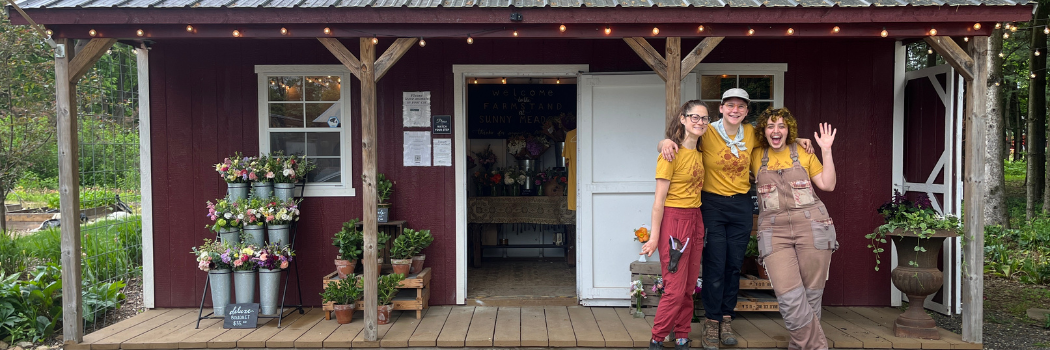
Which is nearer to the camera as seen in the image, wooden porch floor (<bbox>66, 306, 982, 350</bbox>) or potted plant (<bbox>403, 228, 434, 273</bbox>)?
wooden porch floor (<bbox>66, 306, 982, 350</bbox>)

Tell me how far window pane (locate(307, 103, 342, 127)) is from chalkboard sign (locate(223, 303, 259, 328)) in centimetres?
151

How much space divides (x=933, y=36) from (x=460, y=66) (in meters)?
3.31

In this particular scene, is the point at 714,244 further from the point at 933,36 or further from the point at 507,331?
the point at 933,36

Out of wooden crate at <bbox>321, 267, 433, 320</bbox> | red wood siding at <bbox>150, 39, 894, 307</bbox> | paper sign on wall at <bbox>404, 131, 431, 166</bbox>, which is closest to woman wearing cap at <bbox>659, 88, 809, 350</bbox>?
red wood siding at <bbox>150, 39, 894, 307</bbox>

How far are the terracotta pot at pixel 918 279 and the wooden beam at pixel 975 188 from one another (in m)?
0.15

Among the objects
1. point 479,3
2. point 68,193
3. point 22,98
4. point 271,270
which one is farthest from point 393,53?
point 22,98

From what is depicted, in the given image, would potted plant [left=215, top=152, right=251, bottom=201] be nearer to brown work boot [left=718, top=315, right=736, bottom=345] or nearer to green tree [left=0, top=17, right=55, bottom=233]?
brown work boot [left=718, top=315, right=736, bottom=345]

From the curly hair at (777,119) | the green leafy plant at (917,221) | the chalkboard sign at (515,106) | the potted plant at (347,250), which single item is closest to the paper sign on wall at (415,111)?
the potted plant at (347,250)

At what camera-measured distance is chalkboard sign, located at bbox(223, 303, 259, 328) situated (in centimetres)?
441

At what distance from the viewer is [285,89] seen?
5027 millimetres

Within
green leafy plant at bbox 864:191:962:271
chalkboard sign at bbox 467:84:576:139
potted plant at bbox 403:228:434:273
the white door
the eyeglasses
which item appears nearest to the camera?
the eyeglasses

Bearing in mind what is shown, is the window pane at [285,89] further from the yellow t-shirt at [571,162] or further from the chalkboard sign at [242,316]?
the yellow t-shirt at [571,162]

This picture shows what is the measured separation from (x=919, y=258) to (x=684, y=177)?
77.8 inches

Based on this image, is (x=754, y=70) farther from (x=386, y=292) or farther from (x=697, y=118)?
(x=386, y=292)
